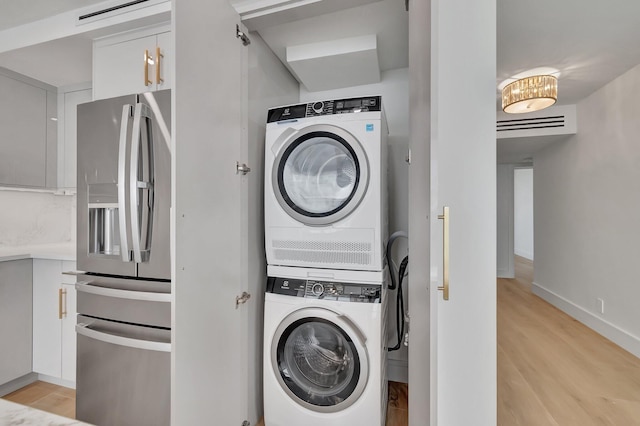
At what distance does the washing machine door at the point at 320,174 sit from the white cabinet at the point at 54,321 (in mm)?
1625

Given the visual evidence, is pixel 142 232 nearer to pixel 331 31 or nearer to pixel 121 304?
pixel 121 304

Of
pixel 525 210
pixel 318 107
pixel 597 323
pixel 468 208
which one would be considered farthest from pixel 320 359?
pixel 525 210

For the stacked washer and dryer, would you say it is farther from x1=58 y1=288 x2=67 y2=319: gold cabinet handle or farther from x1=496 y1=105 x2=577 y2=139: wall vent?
x1=496 y1=105 x2=577 y2=139: wall vent

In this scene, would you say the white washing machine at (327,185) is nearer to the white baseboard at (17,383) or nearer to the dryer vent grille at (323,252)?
the dryer vent grille at (323,252)

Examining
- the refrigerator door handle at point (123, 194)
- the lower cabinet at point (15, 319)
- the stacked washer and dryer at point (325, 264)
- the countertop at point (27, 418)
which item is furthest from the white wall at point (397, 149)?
the lower cabinet at point (15, 319)

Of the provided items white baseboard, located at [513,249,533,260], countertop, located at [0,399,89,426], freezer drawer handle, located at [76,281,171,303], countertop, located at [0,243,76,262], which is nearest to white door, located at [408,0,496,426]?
countertop, located at [0,399,89,426]

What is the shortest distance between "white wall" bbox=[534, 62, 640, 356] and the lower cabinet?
4.92 m

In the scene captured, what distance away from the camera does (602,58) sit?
2.54 metres

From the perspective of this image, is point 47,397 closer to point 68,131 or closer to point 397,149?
point 68,131

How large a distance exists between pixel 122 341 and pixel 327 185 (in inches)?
48.7

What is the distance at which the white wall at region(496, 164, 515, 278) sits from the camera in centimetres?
588

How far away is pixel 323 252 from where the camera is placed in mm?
1639

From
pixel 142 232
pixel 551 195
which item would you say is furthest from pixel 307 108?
pixel 551 195

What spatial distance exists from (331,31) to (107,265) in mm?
1796
